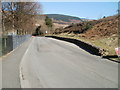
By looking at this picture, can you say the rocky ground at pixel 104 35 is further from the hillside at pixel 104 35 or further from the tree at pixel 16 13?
the tree at pixel 16 13

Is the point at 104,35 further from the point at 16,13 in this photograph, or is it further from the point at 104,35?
the point at 16,13

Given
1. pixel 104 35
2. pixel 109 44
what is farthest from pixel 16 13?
pixel 109 44

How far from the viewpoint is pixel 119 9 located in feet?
67.2

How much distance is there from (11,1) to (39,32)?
100405mm

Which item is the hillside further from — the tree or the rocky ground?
the tree

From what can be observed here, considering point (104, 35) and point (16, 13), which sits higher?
point (16, 13)

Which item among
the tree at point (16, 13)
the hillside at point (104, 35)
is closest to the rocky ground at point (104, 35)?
the hillside at point (104, 35)

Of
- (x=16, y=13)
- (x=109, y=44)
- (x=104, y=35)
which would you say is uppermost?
(x=16, y=13)

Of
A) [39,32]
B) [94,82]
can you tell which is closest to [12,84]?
[94,82]

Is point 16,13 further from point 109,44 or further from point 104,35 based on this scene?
point 109,44

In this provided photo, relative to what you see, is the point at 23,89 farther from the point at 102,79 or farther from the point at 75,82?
the point at 102,79

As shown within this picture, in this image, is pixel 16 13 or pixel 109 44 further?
pixel 16 13

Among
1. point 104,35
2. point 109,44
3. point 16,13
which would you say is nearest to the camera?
point 109,44

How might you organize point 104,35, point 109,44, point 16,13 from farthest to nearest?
point 16,13
point 104,35
point 109,44
